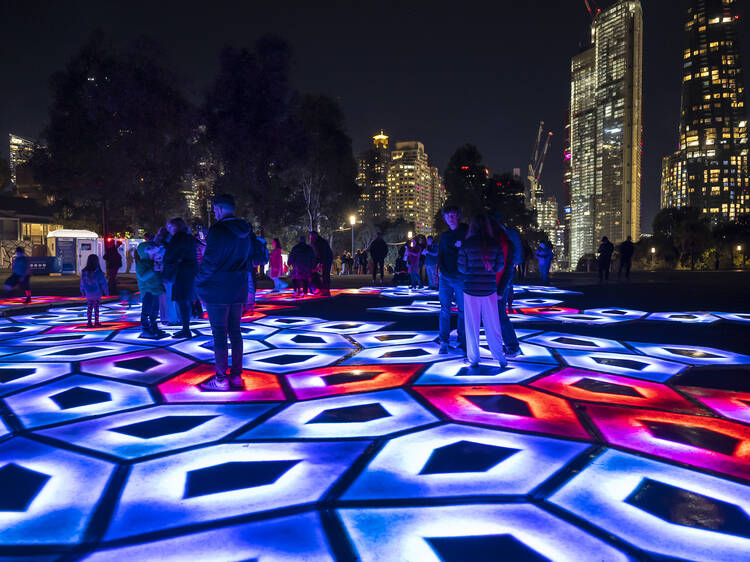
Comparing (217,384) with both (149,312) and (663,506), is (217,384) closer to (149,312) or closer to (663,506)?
(149,312)

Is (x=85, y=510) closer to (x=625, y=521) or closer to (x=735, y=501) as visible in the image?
(x=625, y=521)

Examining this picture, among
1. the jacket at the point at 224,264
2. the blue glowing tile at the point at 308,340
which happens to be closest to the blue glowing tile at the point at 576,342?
the blue glowing tile at the point at 308,340

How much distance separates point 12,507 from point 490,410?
3.15m

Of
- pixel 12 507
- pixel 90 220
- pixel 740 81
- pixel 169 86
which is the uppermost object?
pixel 740 81

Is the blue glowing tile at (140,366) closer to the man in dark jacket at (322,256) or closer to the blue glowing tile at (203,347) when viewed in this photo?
the blue glowing tile at (203,347)

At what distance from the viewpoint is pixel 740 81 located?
19875 cm

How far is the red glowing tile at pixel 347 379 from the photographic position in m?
4.76

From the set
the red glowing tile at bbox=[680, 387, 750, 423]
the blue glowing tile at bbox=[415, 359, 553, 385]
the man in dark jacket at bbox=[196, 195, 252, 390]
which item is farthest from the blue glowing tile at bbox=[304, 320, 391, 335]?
the red glowing tile at bbox=[680, 387, 750, 423]

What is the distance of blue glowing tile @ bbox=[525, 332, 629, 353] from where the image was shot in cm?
673

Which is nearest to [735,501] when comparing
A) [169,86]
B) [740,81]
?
[169,86]

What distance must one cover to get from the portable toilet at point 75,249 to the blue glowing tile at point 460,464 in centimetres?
2886

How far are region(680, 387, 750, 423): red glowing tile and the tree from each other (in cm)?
1956

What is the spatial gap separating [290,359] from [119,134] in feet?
58.6

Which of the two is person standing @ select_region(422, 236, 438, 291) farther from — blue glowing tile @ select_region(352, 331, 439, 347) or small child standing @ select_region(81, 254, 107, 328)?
small child standing @ select_region(81, 254, 107, 328)
